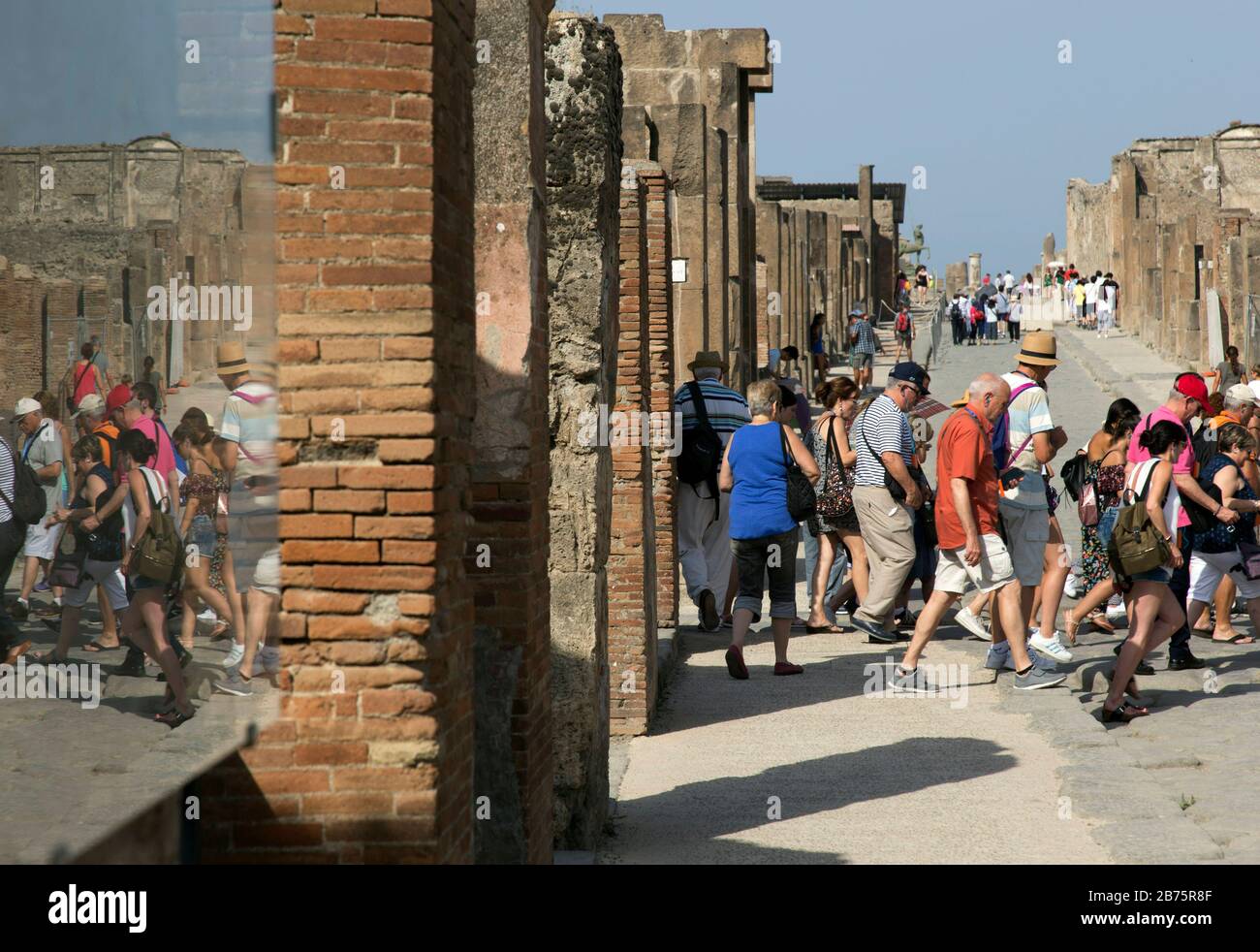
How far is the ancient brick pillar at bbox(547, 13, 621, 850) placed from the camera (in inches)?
281

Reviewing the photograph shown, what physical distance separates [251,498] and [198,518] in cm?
39

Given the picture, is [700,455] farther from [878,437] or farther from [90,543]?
[90,543]

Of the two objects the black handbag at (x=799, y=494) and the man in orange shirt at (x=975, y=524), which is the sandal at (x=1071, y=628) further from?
the black handbag at (x=799, y=494)

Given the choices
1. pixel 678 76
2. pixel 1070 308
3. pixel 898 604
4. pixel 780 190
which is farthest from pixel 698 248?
pixel 780 190

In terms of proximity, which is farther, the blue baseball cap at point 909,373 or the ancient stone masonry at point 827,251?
the ancient stone masonry at point 827,251

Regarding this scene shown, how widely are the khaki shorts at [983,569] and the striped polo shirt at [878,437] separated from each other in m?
1.37

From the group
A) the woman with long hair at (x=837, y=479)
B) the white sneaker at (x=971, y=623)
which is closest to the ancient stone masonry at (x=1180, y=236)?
the woman with long hair at (x=837, y=479)

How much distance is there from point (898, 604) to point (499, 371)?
7.35 m

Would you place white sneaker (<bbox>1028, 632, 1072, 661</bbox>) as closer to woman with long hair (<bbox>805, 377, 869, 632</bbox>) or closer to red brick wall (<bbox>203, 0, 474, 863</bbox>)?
woman with long hair (<bbox>805, 377, 869, 632</bbox>)

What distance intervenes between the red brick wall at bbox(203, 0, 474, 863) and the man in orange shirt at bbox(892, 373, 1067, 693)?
17.8 feet

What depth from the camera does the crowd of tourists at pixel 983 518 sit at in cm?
917

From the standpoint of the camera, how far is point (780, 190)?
6169 cm

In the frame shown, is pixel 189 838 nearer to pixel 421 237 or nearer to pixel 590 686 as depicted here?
pixel 421 237

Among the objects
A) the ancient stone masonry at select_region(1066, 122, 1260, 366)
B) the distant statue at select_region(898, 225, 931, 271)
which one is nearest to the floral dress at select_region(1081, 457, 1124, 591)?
the ancient stone masonry at select_region(1066, 122, 1260, 366)
